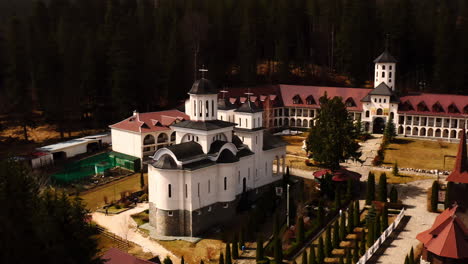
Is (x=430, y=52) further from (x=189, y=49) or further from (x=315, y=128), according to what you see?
(x=315, y=128)

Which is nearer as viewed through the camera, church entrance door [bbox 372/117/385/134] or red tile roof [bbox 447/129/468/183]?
red tile roof [bbox 447/129/468/183]

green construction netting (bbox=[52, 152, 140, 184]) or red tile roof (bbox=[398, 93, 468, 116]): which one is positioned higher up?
red tile roof (bbox=[398, 93, 468, 116])

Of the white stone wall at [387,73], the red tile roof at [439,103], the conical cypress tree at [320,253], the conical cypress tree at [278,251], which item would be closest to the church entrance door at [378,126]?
the red tile roof at [439,103]

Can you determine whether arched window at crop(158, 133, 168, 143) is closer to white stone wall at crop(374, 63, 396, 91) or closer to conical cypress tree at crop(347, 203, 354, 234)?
conical cypress tree at crop(347, 203, 354, 234)

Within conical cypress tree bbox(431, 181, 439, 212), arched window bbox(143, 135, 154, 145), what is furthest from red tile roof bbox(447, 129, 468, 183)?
arched window bbox(143, 135, 154, 145)

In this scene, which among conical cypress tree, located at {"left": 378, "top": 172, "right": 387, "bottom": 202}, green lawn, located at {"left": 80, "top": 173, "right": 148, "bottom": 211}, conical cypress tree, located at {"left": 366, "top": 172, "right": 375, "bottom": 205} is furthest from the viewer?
green lawn, located at {"left": 80, "top": 173, "right": 148, "bottom": 211}

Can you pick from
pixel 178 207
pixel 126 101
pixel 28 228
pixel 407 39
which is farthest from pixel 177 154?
pixel 407 39
